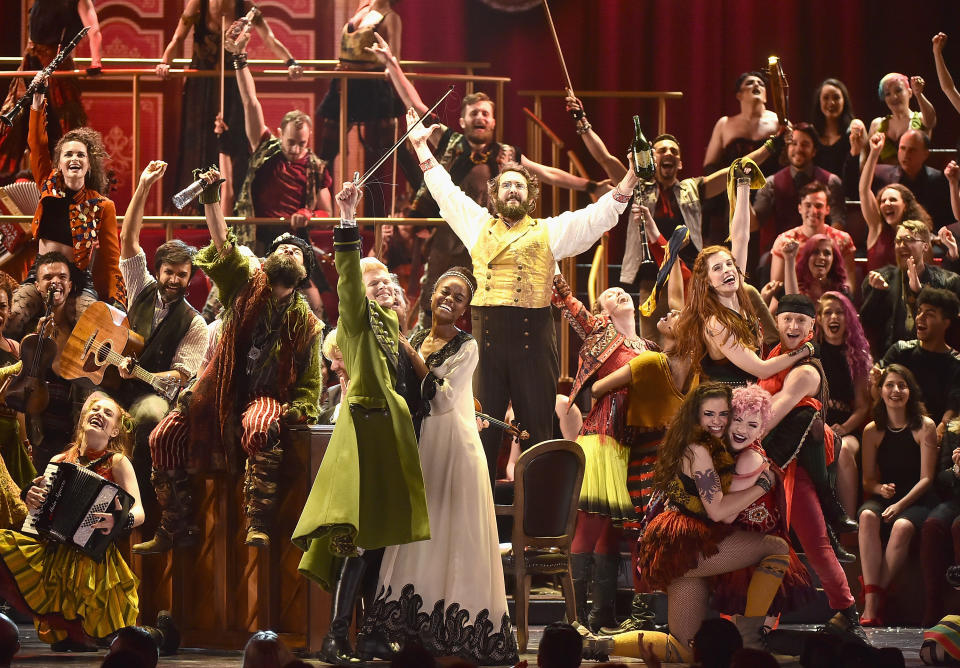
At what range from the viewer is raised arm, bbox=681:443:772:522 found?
4996 millimetres

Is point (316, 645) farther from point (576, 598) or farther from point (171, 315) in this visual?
point (171, 315)

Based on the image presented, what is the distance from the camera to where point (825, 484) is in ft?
18.6

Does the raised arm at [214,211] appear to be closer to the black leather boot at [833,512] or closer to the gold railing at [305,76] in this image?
the gold railing at [305,76]

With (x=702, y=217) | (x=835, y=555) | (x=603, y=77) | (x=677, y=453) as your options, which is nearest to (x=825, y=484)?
(x=835, y=555)

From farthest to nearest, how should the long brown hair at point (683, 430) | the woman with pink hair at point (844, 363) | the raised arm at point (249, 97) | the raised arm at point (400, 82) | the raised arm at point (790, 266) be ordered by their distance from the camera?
the raised arm at point (249, 97)
the raised arm at point (400, 82)
the raised arm at point (790, 266)
the woman with pink hair at point (844, 363)
the long brown hair at point (683, 430)

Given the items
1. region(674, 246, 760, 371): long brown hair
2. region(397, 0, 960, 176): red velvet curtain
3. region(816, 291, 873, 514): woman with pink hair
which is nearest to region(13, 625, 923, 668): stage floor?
region(816, 291, 873, 514): woman with pink hair

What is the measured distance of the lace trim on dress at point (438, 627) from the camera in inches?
201

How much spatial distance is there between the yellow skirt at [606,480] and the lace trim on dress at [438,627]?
3.12 ft

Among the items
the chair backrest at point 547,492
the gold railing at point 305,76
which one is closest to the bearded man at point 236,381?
the chair backrest at point 547,492

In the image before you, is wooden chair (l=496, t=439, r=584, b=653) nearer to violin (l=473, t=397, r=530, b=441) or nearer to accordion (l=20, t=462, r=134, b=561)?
violin (l=473, t=397, r=530, b=441)

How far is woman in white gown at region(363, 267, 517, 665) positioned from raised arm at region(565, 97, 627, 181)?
7.83ft

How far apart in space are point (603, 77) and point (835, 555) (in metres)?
Result: 4.71

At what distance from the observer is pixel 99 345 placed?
6180 millimetres

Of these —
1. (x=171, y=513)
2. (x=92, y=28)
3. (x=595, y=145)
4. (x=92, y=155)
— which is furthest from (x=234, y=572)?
(x=92, y=28)
